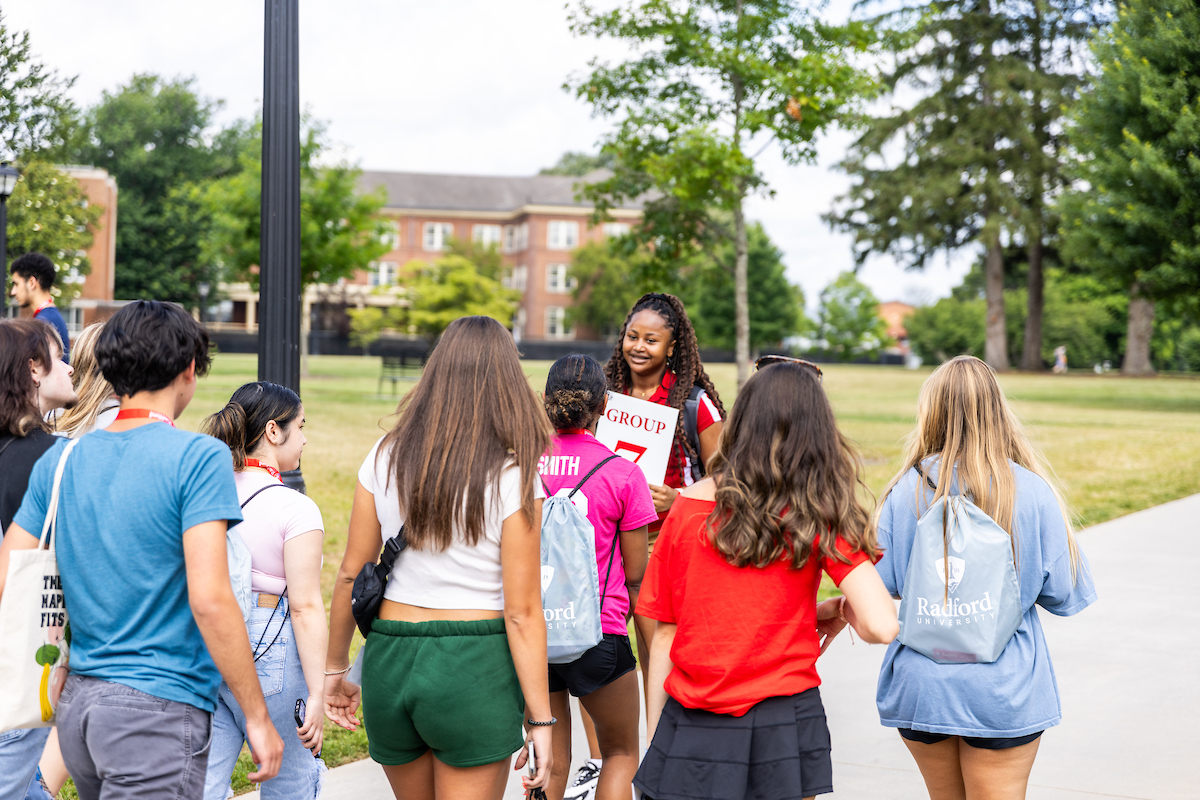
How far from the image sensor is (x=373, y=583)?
8.26 feet

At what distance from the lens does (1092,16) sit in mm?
41438

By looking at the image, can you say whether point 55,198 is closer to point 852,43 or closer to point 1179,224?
point 852,43

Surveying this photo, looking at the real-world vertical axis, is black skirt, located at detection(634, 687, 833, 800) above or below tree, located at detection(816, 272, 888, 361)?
below

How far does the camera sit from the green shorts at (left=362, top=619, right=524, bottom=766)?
2.44 meters

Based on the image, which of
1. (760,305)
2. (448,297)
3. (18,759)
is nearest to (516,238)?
(760,305)

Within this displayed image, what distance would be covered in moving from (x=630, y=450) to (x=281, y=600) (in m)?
1.57

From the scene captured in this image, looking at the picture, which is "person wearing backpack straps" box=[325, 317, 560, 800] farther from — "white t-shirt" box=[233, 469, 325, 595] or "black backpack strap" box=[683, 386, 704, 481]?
"black backpack strap" box=[683, 386, 704, 481]

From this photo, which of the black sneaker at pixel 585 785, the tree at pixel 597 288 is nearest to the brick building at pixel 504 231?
the tree at pixel 597 288

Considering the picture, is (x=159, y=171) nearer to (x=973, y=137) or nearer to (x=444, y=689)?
(x=973, y=137)

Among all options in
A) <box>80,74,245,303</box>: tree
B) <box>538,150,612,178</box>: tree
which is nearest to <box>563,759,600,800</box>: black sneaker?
<box>80,74,245,303</box>: tree

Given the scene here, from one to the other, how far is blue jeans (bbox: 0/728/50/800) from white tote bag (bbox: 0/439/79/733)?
1.69 ft

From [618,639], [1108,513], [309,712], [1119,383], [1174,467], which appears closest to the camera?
[309,712]

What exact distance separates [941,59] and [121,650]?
4552 cm

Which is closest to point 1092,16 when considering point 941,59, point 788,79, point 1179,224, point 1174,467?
point 941,59
